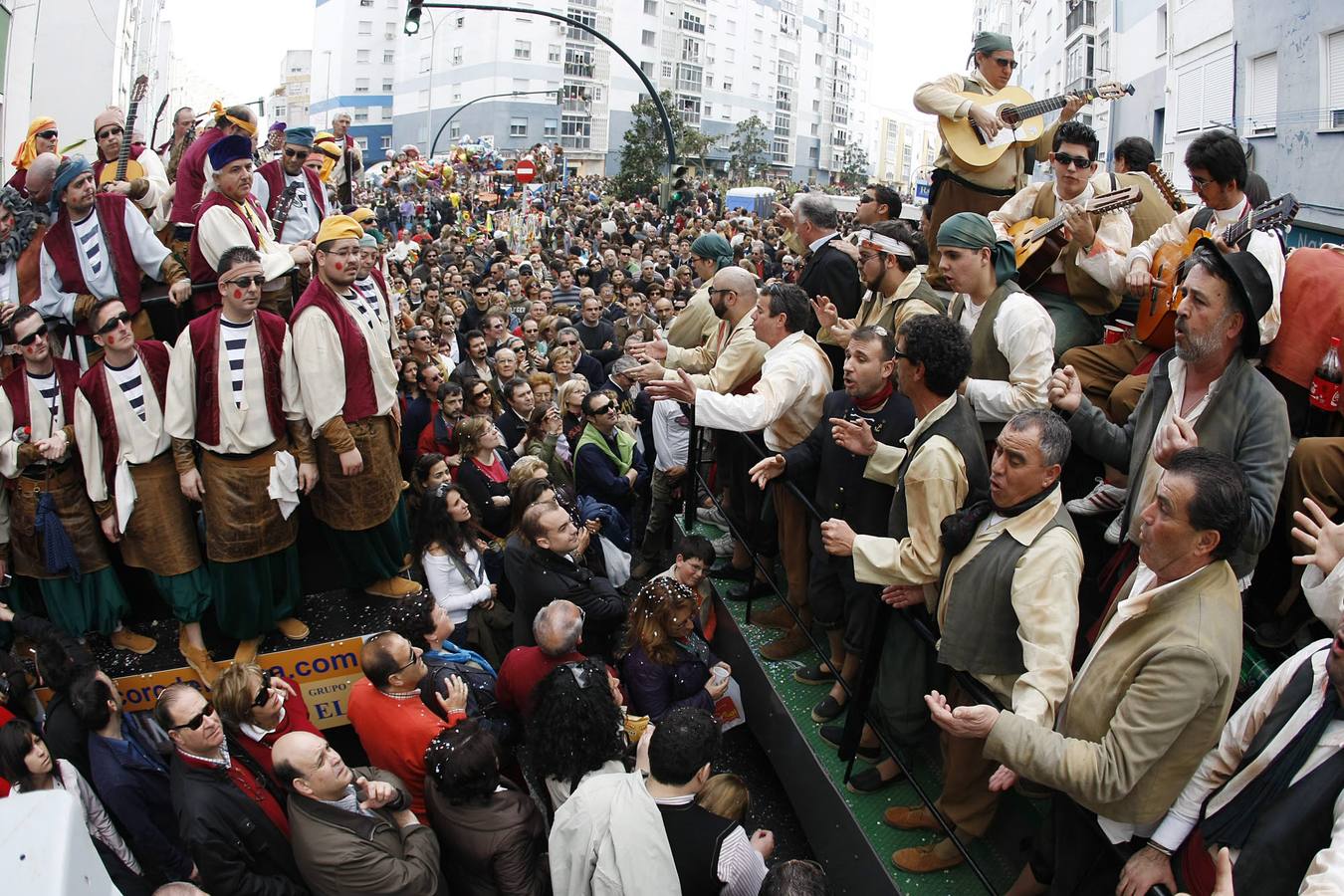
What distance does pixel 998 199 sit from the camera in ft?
20.6

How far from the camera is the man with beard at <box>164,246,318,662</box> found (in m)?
4.79

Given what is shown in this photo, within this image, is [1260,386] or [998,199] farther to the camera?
[998,199]

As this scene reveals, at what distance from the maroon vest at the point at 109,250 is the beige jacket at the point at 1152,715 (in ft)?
18.0

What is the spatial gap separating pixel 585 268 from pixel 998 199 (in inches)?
382

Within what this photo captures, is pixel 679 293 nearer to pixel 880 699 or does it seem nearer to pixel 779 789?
pixel 779 789

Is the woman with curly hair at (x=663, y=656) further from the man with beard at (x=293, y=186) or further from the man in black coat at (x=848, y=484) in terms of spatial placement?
the man with beard at (x=293, y=186)

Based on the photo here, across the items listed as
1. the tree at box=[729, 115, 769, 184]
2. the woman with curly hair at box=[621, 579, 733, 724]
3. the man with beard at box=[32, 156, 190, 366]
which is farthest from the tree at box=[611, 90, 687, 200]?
the woman with curly hair at box=[621, 579, 733, 724]

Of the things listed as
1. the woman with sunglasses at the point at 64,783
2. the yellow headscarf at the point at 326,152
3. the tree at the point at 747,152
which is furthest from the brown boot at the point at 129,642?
the tree at the point at 747,152

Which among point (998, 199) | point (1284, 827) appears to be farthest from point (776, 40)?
point (1284, 827)

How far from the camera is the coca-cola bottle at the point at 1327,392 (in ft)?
11.3

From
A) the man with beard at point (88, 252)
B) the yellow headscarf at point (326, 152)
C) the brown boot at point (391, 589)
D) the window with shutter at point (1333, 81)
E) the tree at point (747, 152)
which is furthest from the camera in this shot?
the tree at point (747, 152)

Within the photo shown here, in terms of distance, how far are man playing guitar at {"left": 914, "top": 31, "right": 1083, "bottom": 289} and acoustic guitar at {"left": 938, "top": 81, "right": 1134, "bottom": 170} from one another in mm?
50

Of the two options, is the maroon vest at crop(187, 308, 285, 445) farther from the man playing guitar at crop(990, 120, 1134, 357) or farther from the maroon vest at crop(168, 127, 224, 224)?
the man playing guitar at crop(990, 120, 1134, 357)

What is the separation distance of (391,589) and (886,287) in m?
3.67
